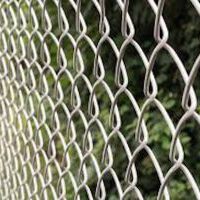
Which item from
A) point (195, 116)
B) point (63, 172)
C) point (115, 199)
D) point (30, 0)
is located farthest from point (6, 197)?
point (195, 116)

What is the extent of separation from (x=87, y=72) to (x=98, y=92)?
125 millimetres

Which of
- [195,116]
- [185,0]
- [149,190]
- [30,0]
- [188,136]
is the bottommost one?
[149,190]

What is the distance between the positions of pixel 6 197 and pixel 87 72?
0.74 meters

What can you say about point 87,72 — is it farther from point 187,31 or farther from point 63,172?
point 63,172

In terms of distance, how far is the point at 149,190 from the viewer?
2.42 metres

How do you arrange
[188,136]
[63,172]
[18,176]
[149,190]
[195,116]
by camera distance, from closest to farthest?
[195,116] → [63,172] → [188,136] → [149,190] → [18,176]

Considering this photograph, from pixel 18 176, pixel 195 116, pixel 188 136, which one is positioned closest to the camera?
pixel 195 116

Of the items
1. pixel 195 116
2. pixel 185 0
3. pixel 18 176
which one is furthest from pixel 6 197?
pixel 195 116

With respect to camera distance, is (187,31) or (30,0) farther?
(187,31)

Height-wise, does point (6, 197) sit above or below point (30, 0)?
below

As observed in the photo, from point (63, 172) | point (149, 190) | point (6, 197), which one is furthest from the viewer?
point (6, 197)

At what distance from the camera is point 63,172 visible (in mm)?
2014

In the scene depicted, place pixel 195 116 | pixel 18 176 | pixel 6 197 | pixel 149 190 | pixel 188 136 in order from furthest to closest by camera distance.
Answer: pixel 6 197, pixel 18 176, pixel 149 190, pixel 188 136, pixel 195 116

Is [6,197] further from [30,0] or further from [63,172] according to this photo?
[30,0]
